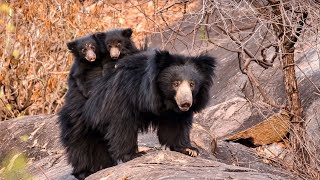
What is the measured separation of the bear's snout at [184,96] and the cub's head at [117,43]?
71 centimetres

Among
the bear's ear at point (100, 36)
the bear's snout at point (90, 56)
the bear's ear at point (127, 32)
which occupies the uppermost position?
the bear's ear at point (127, 32)

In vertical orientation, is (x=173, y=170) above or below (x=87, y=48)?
below

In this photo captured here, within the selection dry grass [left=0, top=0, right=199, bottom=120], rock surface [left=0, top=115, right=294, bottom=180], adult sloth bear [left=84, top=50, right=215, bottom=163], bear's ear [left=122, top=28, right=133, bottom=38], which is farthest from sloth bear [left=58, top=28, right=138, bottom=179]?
dry grass [left=0, top=0, right=199, bottom=120]

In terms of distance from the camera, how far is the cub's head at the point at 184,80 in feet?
18.0

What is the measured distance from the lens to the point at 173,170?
16.5 ft

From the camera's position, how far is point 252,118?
890 cm

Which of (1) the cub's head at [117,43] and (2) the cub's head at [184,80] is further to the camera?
(1) the cub's head at [117,43]

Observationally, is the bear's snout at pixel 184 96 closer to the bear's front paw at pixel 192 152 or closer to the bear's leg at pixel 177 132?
the bear's leg at pixel 177 132

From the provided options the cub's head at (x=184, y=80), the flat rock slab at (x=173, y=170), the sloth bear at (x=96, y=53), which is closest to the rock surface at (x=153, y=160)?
the flat rock slab at (x=173, y=170)

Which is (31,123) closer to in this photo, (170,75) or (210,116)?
(210,116)

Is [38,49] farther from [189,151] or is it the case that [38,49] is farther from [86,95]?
[189,151]

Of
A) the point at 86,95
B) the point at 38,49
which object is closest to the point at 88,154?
the point at 86,95

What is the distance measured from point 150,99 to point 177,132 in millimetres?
450

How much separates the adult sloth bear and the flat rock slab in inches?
10.9
